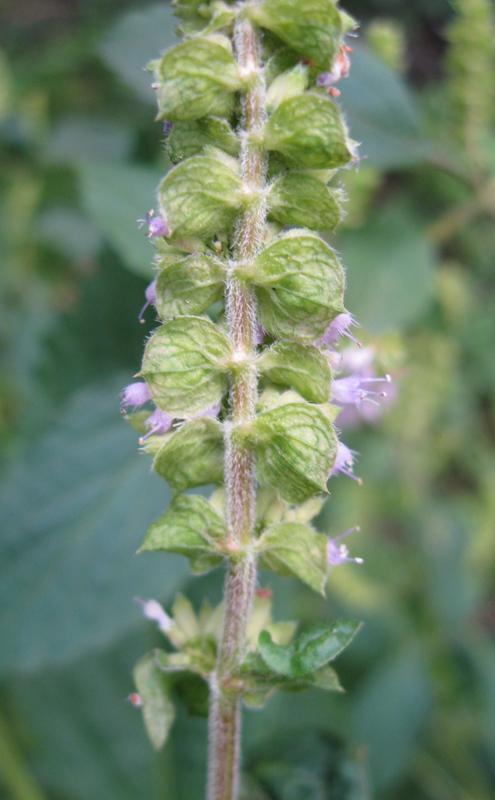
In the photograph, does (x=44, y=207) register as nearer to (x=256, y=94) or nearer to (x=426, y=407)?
(x=426, y=407)

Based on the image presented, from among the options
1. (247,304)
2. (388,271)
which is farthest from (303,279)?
(388,271)

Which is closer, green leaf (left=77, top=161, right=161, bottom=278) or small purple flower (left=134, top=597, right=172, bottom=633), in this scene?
small purple flower (left=134, top=597, right=172, bottom=633)

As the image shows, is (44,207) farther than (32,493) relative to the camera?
Yes

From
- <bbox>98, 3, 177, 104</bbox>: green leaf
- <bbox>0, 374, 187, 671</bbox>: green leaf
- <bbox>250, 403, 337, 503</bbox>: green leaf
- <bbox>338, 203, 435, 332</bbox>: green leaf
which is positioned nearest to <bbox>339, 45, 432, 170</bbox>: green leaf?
<bbox>338, 203, 435, 332</bbox>: green leaf

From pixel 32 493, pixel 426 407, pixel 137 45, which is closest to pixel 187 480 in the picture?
pixel 32 493

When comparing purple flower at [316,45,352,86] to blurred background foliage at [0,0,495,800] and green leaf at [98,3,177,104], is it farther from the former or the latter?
green leaf at [98,3,177,104]

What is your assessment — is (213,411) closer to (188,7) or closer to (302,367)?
(302,367)

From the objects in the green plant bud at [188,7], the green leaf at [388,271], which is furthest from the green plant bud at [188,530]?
the green leaf at [388,271]

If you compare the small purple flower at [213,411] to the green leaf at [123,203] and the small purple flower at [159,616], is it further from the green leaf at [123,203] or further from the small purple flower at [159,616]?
the green leaf at [123,203]
